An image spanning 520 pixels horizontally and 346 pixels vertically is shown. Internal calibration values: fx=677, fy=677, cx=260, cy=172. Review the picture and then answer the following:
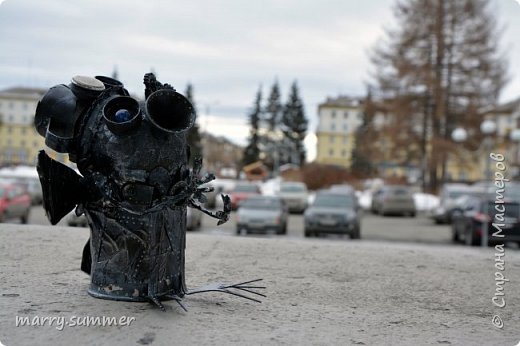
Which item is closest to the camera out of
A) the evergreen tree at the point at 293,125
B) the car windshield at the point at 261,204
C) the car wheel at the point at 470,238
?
the car wheel at the point at 470,238

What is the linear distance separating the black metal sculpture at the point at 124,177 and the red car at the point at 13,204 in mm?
15633

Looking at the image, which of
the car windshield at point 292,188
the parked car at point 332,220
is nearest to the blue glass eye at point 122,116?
the parked car at point 332,220

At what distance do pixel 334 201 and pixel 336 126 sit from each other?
100m

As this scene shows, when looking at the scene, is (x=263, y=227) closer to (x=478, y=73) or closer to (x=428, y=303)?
(x=428, y=303)

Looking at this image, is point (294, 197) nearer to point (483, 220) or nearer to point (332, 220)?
point (332, 220)

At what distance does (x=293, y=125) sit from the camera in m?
90.2

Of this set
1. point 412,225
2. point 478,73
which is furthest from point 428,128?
point 412,225

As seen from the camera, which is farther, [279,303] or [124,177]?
[279,303]

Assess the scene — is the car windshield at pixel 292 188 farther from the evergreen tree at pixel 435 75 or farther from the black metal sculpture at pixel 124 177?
the black metal sculpture at pixel 124 177

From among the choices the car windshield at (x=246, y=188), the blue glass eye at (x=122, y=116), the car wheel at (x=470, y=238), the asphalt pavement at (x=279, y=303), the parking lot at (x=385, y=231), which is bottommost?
the parking lot at (x=385, y=231)

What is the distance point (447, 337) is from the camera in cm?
535

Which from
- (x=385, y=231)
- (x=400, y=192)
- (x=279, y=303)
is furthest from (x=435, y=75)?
(x=279, y=303)

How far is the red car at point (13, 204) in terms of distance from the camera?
20.2m

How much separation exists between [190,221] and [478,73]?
2467cm
